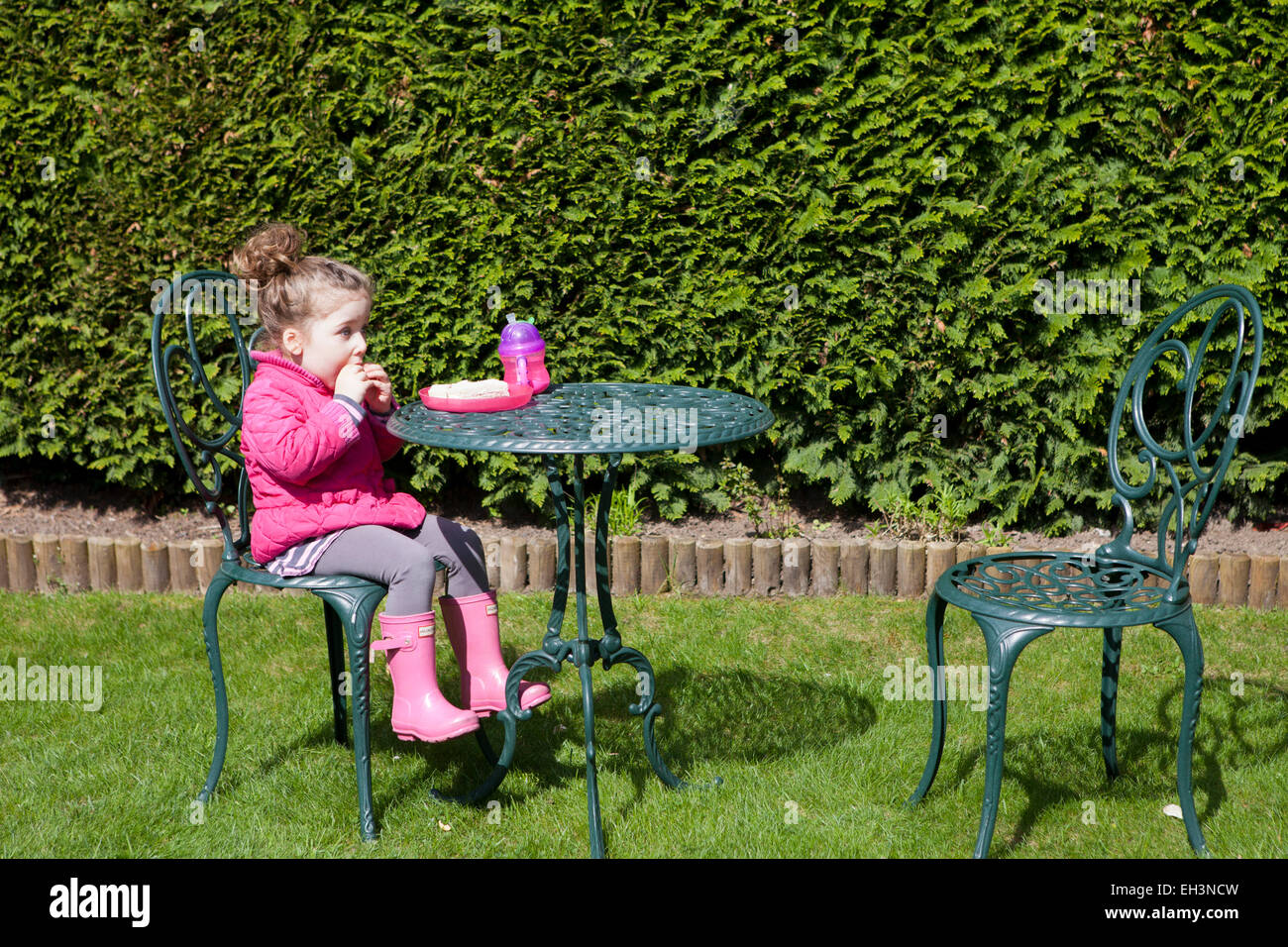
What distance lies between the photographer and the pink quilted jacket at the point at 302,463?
9.74 ft

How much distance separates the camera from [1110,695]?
129 inches

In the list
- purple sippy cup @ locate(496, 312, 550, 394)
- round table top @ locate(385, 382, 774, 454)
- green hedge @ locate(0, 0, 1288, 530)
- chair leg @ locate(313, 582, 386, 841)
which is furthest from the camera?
green hedge @ locate(0, 0, 1288, 530)

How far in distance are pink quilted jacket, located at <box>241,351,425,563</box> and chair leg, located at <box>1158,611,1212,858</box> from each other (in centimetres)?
195

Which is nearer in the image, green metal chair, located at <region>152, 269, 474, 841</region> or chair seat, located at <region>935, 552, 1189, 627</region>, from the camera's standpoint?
chair seat, located at <region>935, 552, 1189, 627</region>

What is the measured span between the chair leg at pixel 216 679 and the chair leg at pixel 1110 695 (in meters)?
2.37

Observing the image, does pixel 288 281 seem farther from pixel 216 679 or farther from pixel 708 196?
pixel 708 196

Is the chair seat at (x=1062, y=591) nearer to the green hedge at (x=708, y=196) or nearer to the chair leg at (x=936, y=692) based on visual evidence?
the chair leg at (x=936, y=692)

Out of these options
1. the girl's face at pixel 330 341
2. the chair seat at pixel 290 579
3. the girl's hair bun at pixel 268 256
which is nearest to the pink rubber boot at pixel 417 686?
the chair seat at pixel 290 579

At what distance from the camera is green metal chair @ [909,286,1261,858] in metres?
2.69

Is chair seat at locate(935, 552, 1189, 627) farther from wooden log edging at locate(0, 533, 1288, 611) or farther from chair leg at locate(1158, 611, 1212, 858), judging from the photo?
wooden log edging at locate(0, 533, 1288, 611)

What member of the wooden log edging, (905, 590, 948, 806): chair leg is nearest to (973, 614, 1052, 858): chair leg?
(905, 590, 948, 806): chair leg

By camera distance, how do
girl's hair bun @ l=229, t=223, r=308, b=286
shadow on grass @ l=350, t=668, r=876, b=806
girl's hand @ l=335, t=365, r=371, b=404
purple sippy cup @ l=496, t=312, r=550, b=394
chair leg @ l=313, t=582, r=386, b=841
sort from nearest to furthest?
1. chair leg @ l=313, t=582, r=386, b=841
2. girl's hand @ l=335, t=365, r=371, b=404
3. girl's hair bun @ l=229, t=223, r=308, b=286
4. purple sippy cup @ l=496, t=312, r=550, b=394
5. shadow on grass @ l=350, t=668, r=876, b=806

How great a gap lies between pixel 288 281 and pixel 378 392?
1.24ft
